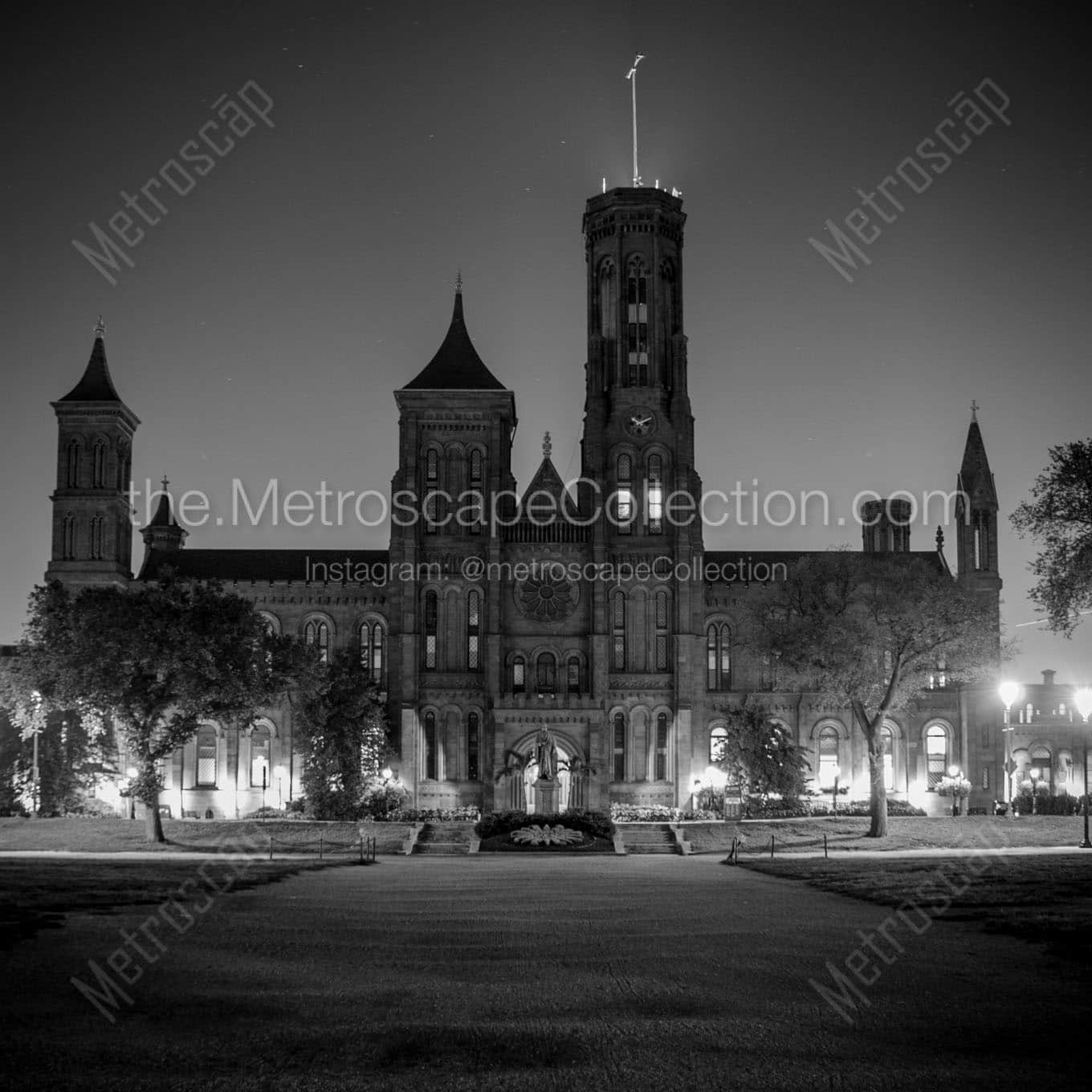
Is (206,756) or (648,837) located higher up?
(206,756)

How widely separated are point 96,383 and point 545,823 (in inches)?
1625

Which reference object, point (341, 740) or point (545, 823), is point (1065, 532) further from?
point (341, 740)

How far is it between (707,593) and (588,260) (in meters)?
20.0

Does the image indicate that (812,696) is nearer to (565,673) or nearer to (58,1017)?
(565,673)

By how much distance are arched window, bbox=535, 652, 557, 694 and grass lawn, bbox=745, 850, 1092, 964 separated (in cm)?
3178

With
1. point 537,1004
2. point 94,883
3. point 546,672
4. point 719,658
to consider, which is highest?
point 719,658

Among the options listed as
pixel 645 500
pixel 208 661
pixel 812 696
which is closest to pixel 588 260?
pixel 645 500

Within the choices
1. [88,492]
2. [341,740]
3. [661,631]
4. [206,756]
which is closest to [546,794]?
[341,740]

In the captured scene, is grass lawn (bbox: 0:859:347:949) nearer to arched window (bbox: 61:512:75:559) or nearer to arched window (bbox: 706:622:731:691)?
arched window (bbox: 706:622:731:691)

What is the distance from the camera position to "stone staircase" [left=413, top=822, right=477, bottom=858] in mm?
50781

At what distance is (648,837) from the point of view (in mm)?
54906

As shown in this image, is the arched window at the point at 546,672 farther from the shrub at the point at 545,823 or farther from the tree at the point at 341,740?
the shrub at the point at 545,823

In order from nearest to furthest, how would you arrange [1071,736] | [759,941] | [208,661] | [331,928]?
[759,941], [331,928], [208,661], [1071,736]

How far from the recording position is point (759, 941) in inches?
810
